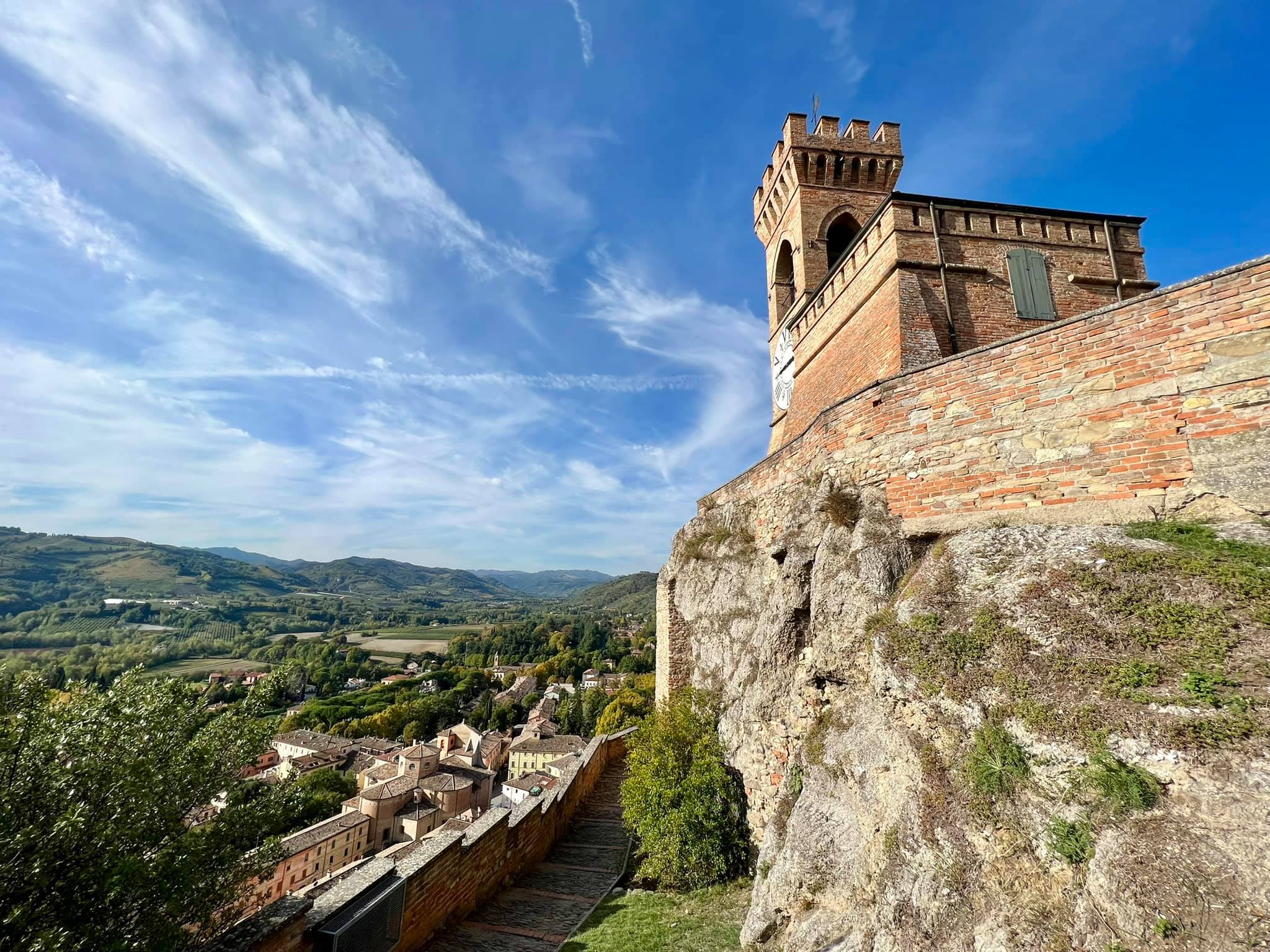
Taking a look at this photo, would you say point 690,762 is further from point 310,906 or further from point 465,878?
point 310,906

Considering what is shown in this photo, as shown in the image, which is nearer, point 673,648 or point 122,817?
point 122,817

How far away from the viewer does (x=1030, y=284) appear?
11.3 meters

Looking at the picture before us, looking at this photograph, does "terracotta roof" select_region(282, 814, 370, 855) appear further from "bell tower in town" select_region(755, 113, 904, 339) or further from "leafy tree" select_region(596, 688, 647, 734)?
"bell tower in town" select_region(755, 113, 904, 339)

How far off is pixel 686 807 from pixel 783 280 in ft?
54.2

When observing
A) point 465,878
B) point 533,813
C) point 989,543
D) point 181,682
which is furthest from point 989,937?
point 181,682

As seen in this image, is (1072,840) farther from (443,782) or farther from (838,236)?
(443,782)

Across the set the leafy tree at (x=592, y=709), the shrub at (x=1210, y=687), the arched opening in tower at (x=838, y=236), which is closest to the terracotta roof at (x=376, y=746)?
the leafy tree at (x=592, y=709)

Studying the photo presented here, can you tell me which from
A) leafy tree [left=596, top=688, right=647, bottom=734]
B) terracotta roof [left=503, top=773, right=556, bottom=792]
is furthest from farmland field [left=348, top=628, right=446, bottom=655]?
terracotta roof [left=503, top=773, right=556, bottom=792]

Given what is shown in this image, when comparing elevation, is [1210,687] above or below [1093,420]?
below

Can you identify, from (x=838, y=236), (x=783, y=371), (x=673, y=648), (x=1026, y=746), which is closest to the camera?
(x=1026, y=746)

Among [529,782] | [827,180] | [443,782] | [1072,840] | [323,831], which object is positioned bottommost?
[443,782]

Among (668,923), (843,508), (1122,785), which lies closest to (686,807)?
(668,923)

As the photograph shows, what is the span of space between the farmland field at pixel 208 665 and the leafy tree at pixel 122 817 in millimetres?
122888

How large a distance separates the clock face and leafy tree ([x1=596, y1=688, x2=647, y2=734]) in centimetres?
3141
